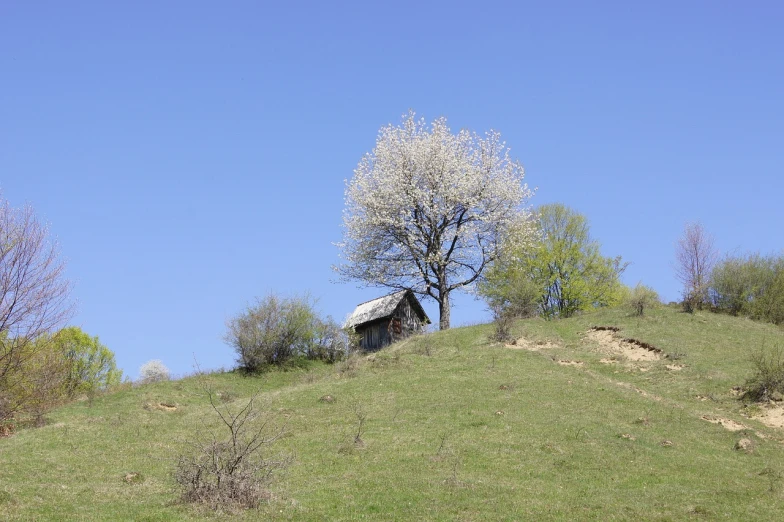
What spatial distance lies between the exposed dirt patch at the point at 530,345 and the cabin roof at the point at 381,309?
12.4 meters

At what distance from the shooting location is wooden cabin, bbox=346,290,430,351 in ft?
170

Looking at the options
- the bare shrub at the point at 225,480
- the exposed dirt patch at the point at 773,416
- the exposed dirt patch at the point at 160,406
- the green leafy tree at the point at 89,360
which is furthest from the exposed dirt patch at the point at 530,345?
the green leafy tree at the point at 89,360

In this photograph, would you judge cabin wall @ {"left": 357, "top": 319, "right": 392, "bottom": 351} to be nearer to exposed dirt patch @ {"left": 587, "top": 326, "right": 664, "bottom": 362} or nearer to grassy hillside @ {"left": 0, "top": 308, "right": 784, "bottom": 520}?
grassy hillside @ {"left": 0, "top": 308, "right": 784, "bottom": 520}

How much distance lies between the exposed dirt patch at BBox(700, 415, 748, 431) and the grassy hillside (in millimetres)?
135

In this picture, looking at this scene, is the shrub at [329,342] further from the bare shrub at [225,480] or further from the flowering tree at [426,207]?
the bare shrub at [225,480]

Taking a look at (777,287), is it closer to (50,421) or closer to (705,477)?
(705,477)

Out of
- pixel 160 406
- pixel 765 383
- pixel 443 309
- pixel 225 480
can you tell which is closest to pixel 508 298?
pixel 443 309

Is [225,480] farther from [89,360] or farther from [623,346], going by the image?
[89,360]

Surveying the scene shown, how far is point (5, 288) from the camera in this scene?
96.2 ft

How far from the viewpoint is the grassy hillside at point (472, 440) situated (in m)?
18.3

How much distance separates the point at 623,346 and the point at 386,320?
56.9ft

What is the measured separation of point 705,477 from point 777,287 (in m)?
36.5

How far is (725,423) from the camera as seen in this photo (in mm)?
28203

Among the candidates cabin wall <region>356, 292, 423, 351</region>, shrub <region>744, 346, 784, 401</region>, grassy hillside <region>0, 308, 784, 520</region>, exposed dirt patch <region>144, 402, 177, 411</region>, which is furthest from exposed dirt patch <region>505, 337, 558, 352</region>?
exposed dirt patch <region>144, 402, 177, 411</region>
